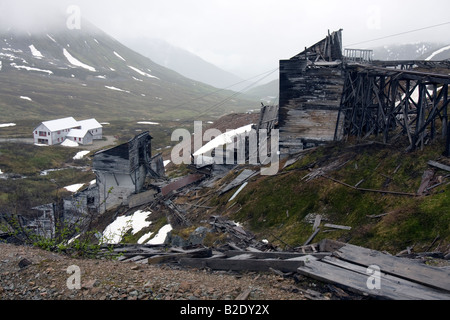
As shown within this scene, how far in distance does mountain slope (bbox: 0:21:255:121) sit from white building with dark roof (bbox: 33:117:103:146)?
82.9ft

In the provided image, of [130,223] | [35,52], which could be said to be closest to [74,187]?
[130,223]

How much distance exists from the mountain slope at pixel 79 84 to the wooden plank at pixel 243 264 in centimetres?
8806

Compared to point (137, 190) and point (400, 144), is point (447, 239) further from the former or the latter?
point (137, 190)

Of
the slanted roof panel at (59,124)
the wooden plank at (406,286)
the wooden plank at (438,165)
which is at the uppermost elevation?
the slanted roof panel at (59,124)

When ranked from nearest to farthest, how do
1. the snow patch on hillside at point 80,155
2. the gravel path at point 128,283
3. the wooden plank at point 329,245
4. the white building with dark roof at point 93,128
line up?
the gravel path at point 128,283 → the wooden plank at point 329,245 → the snow patch on hillside at point 80,155 → the white building with dark roof at point 93,128

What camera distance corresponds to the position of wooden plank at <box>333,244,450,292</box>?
662cm

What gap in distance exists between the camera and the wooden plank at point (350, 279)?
613cm

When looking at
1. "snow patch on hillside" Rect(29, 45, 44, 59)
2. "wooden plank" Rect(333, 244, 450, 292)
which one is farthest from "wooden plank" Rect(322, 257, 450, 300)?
"snow patch on hillside" Rect(29, 45, 44, 59)

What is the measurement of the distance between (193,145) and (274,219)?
27.5 m

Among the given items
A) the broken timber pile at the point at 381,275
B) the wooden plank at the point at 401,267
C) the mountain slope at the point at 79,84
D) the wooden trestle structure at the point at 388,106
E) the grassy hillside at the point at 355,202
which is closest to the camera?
the broken timber pile at the point at 381,275

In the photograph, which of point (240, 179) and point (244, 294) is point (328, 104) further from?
point (244, 294)

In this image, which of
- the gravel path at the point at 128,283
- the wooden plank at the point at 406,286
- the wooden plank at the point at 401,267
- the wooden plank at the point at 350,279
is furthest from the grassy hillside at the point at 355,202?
the gravel path at the point at 128,283

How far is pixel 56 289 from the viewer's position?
6.84 m

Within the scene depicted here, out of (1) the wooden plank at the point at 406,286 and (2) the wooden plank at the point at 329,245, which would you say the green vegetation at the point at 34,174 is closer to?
(2) the wooden plank at the point at 329,245
